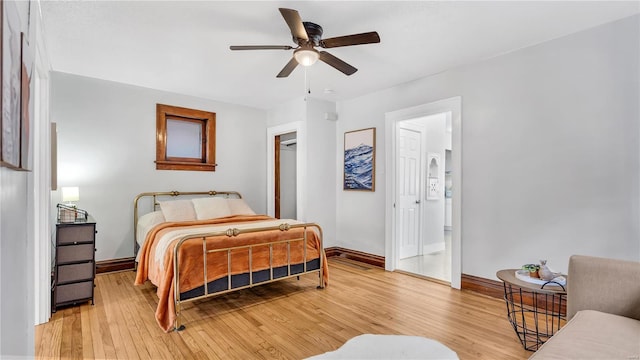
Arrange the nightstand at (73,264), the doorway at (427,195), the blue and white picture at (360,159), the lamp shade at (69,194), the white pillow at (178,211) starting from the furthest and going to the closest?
the blue and white picture at (360,159), the white pillow at (178,211), the doorway at (427,195), the lamp shade at (69,194), the nightstand at (73,264)

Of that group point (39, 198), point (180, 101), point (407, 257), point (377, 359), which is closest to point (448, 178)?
point (407, 257)

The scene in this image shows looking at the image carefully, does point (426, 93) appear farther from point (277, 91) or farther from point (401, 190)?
point (277, 91)

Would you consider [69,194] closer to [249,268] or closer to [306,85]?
[249,268]

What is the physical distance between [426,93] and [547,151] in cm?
150

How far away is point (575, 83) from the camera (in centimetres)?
284

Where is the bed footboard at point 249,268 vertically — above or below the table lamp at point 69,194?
below

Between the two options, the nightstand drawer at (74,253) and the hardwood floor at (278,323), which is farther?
the nightstand drawer at (74,253)

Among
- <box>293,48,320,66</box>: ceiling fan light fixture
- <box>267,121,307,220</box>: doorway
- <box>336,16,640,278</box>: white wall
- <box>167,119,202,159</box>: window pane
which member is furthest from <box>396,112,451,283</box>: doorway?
<box>167,119,202,159</box>: window pane

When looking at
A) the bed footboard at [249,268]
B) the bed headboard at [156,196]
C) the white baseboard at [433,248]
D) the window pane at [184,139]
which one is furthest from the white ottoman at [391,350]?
the window pane at [184,139]

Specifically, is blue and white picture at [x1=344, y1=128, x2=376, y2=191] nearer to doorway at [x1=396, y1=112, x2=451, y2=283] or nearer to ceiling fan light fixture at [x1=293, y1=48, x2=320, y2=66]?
doorway at [x1=396, y1=112, x2=451, y2=283]

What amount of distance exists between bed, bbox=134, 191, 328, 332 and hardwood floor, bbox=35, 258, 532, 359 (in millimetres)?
216

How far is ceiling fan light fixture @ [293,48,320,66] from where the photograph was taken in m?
2.58

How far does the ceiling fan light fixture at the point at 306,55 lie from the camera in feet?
8.46

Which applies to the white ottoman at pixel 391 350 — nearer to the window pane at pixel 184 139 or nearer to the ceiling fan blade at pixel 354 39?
the ceiling fan blade at pixel 354 39
